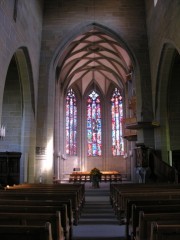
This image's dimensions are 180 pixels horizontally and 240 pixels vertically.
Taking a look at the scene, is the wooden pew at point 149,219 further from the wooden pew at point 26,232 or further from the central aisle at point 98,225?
the central aisle at point 98,225

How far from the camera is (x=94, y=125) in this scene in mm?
26125

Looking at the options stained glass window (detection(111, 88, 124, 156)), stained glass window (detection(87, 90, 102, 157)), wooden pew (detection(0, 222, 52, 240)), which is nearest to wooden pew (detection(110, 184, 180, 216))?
wooden pew (detection(0, 222, 52, 240))

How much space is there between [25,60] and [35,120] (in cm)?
313

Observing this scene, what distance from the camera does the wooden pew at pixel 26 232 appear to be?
2250 millimetres

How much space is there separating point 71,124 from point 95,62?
6324 millimetres

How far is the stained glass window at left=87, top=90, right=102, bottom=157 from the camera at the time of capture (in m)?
25.8

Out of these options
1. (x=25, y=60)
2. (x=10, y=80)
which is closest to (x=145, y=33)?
(x=25, y=60)

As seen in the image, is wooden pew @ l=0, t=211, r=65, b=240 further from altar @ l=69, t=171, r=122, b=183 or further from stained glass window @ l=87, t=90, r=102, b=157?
stained glass window @ l=87, t=90, r=102, b=157

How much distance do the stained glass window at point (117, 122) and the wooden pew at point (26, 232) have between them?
23117mm

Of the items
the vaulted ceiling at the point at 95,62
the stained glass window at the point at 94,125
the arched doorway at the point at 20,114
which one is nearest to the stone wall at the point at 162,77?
the vaulted ceiling at the point at 95,62

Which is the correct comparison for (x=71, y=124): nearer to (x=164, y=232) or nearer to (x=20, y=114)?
(x=20, y=114)

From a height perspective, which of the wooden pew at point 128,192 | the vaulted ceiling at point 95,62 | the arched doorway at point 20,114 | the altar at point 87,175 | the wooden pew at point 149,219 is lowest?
the altar at point 87,175

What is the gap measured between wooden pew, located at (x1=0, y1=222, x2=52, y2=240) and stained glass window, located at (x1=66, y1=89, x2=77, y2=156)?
74.6ft

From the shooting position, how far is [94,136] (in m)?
25.9
